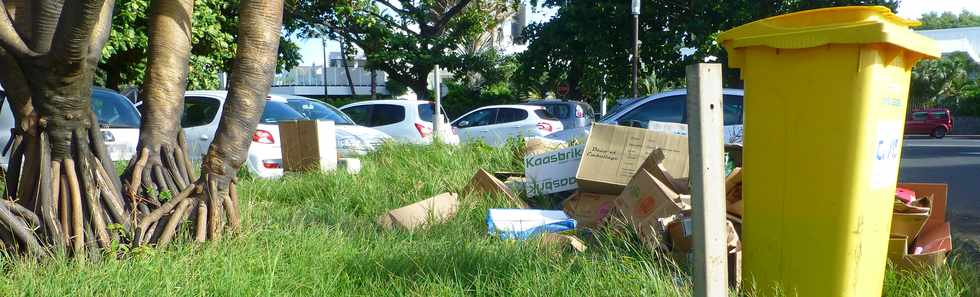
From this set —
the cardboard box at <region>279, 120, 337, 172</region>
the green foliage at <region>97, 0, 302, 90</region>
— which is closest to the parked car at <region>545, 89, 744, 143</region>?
the cardboard box at <region>279, 120, 337, 172</region>

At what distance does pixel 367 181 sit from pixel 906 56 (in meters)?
4.99

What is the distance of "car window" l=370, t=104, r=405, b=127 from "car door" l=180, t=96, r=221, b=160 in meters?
5.30

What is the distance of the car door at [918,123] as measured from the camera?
115 ft

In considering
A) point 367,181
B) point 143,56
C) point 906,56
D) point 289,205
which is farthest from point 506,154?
point 143,56

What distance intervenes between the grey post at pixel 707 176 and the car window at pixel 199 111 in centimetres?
863

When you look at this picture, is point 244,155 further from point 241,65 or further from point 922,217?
point 922,217

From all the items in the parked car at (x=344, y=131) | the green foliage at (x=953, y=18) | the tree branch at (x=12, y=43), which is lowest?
the parked car at (x=344, y=131)

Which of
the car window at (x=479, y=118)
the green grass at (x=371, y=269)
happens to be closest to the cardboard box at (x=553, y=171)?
the green grass at (x=371, y=269)

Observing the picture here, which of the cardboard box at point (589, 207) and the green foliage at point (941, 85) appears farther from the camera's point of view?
the green foliage at point (941, 85)

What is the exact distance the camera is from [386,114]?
16.4 meters

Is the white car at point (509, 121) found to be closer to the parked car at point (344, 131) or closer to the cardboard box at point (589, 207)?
the parked car at point (344, 131)

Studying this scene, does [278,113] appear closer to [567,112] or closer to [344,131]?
[344,131]

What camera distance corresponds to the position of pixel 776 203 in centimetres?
392

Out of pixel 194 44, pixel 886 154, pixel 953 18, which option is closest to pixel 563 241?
pixel 886 154
